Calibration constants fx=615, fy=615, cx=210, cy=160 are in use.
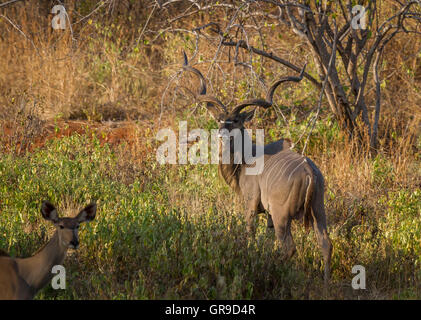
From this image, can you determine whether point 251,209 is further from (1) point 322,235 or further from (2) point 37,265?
(2) point 37,265

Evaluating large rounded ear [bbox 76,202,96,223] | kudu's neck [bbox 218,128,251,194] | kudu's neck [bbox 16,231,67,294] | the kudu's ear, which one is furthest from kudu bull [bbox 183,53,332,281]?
kudu's neck [bbox 16,231,67,294]

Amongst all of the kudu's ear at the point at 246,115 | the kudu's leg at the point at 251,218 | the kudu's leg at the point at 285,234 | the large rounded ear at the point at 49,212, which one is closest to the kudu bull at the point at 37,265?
the large rounded ear at the point at 49,212

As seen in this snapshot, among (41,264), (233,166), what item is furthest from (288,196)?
(41,264)

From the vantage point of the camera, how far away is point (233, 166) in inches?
242

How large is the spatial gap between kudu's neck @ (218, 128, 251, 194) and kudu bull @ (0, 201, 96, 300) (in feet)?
8.09

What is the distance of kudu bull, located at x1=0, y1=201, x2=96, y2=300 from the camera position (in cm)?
359

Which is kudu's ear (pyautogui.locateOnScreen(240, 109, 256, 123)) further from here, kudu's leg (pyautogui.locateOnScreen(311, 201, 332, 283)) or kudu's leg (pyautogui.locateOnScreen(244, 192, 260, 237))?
kudu's leg (pyautogui.locateOnScreen(311, 201, 332, 283))

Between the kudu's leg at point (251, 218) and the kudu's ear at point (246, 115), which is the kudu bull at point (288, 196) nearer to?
the kudu's leg at point (251, 218)

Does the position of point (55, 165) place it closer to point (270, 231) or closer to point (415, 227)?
point (270, 231)

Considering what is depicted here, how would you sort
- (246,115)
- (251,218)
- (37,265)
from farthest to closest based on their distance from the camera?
(246,115), (251,218), (37,265)

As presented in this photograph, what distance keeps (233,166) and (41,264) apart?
2.77m

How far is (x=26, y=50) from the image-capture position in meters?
9.91

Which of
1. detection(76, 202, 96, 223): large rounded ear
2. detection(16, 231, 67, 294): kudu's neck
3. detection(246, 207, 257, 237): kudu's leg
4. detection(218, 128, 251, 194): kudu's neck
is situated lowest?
detection(16, 231, 67, 294): kudu's neck

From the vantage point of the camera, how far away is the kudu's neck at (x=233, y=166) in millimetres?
6090
